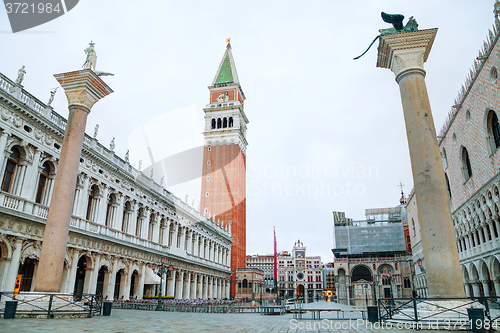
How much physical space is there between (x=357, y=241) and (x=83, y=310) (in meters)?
72.4

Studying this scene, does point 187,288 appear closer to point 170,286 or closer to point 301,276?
point 170,286

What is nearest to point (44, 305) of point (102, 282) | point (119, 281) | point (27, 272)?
point (27, 272)

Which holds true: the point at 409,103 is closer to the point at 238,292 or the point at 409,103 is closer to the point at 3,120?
the point at 3,120

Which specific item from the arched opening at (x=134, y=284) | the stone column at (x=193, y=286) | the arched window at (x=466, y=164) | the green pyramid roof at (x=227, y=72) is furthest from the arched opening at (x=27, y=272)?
the green pyramid roof at (x=227, y=72)

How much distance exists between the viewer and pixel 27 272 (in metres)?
20.3

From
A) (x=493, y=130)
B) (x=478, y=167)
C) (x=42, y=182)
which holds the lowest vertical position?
(x=42, y=182)

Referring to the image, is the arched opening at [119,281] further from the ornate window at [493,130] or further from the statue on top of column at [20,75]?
the ornate window at [493,130]

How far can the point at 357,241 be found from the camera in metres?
77.5

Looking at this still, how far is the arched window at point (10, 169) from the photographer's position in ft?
63.4

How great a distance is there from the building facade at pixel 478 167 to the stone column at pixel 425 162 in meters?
15.5

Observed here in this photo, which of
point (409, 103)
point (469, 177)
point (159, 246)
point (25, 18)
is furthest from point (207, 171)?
point (409, 103)

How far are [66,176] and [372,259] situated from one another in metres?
72.7

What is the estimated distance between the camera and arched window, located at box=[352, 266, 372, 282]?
74.7 metres

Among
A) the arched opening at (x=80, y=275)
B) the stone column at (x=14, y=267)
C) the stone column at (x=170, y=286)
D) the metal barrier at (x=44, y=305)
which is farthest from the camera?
the stone column at (x=170, y=286)
